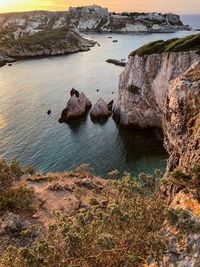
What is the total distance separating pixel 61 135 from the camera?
221 ft

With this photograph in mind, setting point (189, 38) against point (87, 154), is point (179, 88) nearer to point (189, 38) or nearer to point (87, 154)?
point (87, 154)

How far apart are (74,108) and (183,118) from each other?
161 feet

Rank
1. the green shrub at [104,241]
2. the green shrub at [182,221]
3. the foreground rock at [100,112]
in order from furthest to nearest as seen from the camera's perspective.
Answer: the foreground rock at [100,112] < the green shrub at [182,221] < the green shrub at [104,241]

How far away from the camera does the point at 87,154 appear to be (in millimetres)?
58000

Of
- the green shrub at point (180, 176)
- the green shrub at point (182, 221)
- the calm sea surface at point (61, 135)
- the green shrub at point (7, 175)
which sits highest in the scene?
the green shrub at point (182, 221)

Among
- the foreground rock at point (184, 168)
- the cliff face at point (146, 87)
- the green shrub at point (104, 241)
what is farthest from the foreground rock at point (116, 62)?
the green shrub at point (104, 241)

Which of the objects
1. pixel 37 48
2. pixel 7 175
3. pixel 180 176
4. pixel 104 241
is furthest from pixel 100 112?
pixel 37 48

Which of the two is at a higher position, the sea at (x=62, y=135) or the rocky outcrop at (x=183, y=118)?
the rocky outcrop at (x=183, y=118)

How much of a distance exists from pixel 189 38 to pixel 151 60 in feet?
26.0

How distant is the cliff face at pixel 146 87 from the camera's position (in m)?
64.0

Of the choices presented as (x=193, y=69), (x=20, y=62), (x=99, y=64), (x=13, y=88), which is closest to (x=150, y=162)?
(x=193, y=69)

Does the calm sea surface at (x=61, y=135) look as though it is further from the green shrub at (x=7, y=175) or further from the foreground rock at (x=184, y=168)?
the foreground rock at (x=184, y=168)

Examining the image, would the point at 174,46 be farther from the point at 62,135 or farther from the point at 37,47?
the point at 37,47

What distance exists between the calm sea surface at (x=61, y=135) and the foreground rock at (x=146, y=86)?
3.36 m
